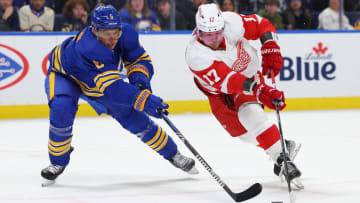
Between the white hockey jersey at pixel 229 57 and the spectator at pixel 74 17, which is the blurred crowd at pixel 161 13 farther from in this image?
the white hockey jersey at pixel 229 57

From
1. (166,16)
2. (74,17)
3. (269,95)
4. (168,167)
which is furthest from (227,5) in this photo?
(269,95)

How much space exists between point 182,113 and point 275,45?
3677 millimetres

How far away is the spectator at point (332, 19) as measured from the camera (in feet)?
24.9

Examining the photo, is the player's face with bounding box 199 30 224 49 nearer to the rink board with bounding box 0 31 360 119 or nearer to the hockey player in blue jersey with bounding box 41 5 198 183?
the hockey player in blue jersey with bounding box 41 5 198 183

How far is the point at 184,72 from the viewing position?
7254 mm

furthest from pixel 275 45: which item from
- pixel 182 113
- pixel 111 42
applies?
pixel 182 113

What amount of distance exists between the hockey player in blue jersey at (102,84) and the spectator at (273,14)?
3827 mm

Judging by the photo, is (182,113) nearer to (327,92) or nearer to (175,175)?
(327,92)

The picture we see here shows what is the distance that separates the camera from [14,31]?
6934 mm

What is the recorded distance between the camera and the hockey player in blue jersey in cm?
347

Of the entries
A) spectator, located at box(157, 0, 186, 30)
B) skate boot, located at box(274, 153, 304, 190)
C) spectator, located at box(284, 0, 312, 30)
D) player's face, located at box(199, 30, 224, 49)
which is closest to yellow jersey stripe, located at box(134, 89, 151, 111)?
player's face, located at box(199, 30, 224, 49)

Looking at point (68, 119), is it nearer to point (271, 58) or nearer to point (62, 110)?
point (62, 110)

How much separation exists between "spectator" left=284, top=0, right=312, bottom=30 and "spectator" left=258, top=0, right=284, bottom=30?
3.4 inches

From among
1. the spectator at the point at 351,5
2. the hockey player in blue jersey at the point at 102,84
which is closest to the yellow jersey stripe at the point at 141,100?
the hockey player in blue jersey at the point at 102,84
